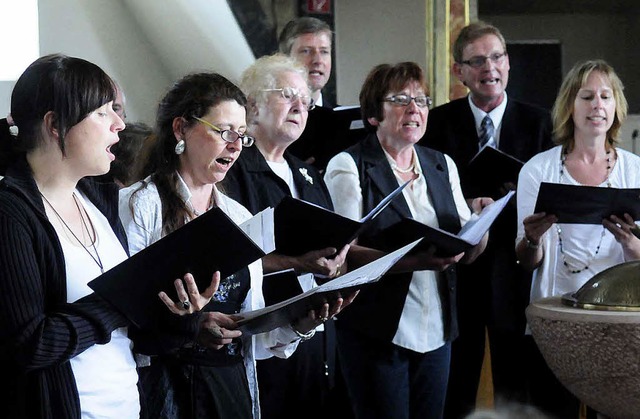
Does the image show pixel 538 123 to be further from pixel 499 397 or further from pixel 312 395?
pixel 312 395

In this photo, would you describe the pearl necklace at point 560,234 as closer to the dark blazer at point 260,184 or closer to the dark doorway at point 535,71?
the dark blazer at point 260,184

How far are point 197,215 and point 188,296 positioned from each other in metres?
0.43

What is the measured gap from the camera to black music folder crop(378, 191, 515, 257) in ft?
9.71

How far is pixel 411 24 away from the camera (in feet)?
18.1

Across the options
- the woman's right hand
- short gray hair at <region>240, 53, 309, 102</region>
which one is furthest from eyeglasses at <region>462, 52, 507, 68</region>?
the woman's right hand

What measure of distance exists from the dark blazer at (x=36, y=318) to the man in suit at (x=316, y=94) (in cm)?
195

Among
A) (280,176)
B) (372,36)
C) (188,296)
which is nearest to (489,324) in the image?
(280,176)

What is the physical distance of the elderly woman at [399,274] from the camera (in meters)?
3.23

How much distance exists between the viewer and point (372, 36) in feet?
18.0

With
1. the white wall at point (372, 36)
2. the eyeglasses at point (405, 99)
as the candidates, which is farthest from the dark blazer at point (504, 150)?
the white wall at point (372, 36)

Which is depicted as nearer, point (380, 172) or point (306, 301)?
point (306, 301)

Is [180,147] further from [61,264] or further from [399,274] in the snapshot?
[399,274]

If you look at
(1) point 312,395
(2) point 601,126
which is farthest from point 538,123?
(1) point 312,395

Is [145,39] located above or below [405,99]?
above
